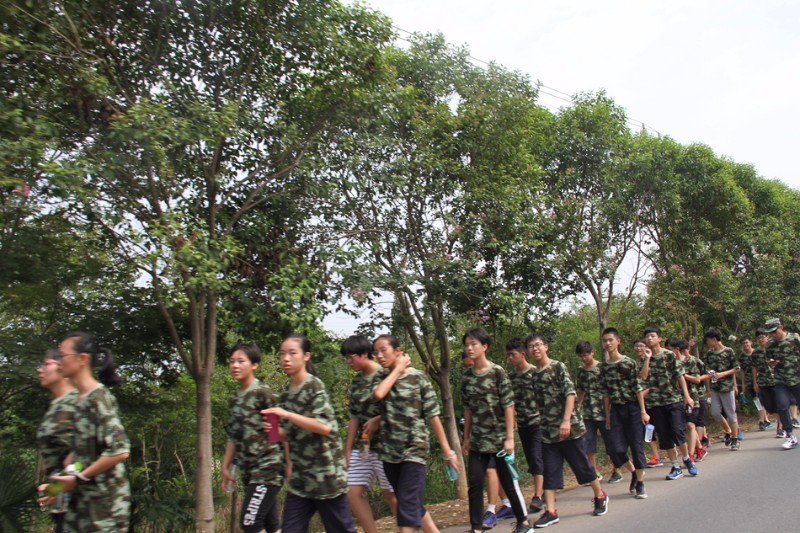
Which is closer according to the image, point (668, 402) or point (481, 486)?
point (481, 486)

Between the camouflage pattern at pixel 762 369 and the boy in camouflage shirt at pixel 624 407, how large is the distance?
4402mm

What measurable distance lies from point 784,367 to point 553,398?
584 cm

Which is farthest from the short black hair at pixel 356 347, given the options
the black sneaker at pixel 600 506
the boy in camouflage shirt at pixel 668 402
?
the boy in camouflage shirt at pixel 668 402

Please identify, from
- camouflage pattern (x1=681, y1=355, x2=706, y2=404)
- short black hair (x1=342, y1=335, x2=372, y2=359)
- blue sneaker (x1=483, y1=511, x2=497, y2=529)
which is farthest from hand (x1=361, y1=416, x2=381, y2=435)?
camouflage pattern (x1=681, y1=355, x2=706, y2=404)

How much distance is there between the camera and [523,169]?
1006cm

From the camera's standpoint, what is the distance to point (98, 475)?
3.60 m

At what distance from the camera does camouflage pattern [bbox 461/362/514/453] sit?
19.5ft

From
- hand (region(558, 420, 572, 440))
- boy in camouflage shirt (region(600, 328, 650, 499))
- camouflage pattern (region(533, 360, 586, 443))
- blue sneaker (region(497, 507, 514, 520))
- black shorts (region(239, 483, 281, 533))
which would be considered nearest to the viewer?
black shorts (region(239, 483, 281, 533))

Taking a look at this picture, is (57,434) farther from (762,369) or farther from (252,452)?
(762,369)

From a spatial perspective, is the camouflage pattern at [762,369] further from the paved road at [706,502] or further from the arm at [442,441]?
the arm at [442,441]

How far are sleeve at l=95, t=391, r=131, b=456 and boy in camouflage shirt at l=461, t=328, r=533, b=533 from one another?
3133mm

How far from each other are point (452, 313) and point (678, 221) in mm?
8361

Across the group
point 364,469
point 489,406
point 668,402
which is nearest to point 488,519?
point 489,406

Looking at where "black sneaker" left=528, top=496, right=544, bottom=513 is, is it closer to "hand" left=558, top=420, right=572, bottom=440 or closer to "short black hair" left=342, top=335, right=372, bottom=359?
"hand" left=558, top=420, right=572, bottom=440
